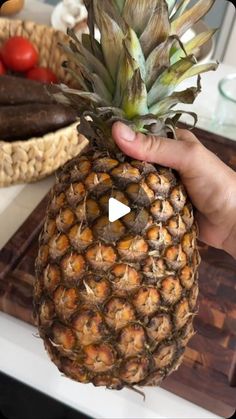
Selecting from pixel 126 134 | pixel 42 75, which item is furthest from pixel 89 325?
pixel 42 75

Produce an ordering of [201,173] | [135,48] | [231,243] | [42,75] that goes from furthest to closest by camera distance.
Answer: [42,75], [231,243], [201,173], [135,48]

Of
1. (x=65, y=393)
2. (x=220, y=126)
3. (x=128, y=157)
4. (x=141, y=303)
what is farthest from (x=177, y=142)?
(x=220, y=126)

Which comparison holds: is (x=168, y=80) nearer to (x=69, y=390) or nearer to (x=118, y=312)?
(x=118, y=312)

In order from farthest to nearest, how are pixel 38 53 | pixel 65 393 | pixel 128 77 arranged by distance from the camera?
pixel 38 53
pixel 65 393
pixel 128 77

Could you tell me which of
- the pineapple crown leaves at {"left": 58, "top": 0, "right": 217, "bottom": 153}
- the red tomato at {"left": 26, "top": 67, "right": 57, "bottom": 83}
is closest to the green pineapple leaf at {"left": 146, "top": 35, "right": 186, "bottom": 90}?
the pineapple crown leaves at {"left": 58, "top": 0, "right": 217, "bottom": 153}

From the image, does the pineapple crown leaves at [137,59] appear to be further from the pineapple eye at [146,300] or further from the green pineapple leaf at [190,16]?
the pineapple eye at [146,300]

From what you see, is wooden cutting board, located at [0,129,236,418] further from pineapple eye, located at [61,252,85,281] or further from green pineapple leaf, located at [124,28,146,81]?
green pineapple leaf, located at [124,28,146,81]

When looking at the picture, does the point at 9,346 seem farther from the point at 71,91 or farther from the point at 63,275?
the point at 71,91

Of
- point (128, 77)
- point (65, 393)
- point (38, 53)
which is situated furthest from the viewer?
point (38, 53)
